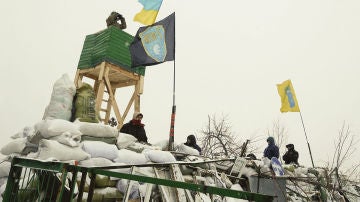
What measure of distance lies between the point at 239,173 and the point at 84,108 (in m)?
3.72

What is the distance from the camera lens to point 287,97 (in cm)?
1159

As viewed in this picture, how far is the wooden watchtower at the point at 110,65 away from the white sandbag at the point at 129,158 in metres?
4.74

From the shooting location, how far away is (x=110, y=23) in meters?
11.0

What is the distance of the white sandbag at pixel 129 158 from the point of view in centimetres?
509

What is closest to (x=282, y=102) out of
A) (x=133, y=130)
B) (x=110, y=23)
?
(x=133, y=130)

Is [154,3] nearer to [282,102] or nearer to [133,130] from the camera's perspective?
[133,130]

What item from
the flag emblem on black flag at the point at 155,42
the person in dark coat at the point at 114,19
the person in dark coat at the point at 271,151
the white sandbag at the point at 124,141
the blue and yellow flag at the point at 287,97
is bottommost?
the person in dark coat at the point at 271,151

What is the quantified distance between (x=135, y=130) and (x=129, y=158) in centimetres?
250

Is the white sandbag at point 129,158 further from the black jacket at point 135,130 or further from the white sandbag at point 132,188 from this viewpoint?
the black jacket at point 135,130

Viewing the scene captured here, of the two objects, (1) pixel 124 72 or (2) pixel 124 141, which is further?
(1) pixel 124 72

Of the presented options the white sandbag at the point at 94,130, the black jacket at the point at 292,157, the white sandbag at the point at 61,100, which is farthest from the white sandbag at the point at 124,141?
the black jacket at the point at 292,157

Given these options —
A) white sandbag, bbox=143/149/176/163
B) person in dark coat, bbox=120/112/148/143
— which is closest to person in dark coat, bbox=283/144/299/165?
person in dark coat, bbox=120/112/148/143

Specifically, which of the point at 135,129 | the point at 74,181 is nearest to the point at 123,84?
the point at 135,129

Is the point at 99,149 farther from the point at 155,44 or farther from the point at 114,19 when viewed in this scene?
the point at 114,19
